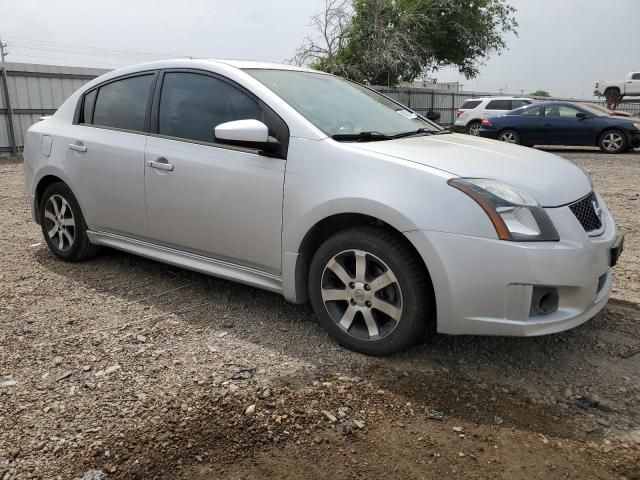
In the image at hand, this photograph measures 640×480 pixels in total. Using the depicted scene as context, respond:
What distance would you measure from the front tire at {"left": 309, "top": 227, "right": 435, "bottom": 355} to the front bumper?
0.36 feet

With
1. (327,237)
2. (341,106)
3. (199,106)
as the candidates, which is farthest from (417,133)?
(199,106)

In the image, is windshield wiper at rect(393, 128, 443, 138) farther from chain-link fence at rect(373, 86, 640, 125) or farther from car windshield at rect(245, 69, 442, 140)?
chain-link fence at rect(373, 86, 640, 125)

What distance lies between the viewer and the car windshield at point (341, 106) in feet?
11.5

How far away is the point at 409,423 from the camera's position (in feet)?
8.52

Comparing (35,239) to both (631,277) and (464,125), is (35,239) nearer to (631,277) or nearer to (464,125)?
(631,277)

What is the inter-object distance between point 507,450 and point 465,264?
2.79 feet

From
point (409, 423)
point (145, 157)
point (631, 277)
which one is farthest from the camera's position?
point (631, 277)

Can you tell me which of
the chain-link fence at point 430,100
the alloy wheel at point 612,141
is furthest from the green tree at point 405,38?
the alloy wheel at point 612,141

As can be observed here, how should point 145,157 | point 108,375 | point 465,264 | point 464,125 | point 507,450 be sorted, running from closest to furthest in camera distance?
point 507,450, point 465,264, point 108,375, point 145,157, point 464,125

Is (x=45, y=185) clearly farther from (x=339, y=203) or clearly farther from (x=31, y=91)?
(x=31, y=91)

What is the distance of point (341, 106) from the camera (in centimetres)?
379

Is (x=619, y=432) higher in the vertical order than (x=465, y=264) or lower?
lower

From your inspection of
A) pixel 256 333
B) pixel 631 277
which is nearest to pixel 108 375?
pixel 256 333

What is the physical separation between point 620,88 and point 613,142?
19.1 metres
